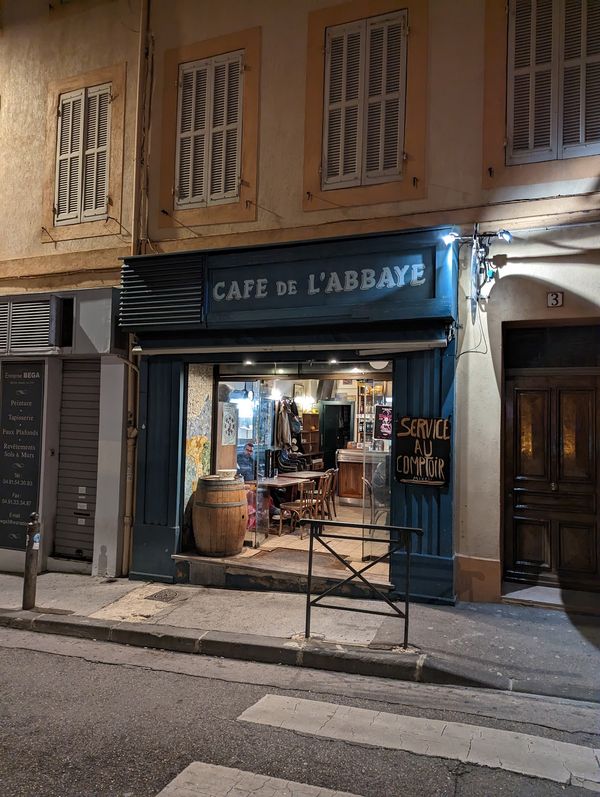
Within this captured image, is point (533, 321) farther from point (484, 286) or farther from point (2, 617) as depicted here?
point (2, 617)

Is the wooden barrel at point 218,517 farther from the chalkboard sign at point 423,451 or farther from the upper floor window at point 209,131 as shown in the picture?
the upper floor window at point 209,131

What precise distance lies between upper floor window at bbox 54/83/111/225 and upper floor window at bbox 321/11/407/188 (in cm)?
349

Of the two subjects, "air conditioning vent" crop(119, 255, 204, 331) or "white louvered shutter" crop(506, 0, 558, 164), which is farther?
"air conditioning vent" crop(119, 255, 204, 331)

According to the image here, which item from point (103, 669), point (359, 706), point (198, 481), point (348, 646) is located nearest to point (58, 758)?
point (103, 669)

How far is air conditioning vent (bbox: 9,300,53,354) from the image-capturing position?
28.0ft

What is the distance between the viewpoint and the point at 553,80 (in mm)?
6457

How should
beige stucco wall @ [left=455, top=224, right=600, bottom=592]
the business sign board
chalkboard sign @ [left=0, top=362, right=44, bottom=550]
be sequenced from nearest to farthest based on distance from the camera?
1. beige stucco wall @ [left=455, top=224, right=600, bottom=592]
2. the business sign board
3. chalkboard sign @ [left=0, top=362, right=44, bottom=550]

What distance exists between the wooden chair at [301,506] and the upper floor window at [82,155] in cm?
524

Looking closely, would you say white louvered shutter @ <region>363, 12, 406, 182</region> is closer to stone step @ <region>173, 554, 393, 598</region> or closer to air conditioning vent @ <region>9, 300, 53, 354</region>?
stone step @ <region>173, 554, 393, 598</region>

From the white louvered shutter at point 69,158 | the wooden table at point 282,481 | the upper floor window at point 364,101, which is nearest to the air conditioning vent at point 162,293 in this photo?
the white louvered shutter at point 69,158

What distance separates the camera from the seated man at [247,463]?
8844 mm

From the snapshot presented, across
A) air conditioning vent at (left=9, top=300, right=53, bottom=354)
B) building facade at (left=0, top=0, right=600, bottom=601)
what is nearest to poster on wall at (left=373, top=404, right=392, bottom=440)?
building facade at (left=0, top=0, right=600, bottom=601)

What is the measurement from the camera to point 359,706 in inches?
174

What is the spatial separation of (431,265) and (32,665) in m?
5.63
